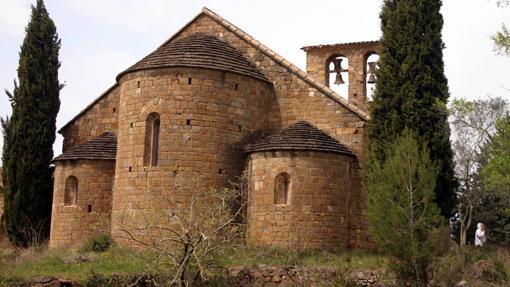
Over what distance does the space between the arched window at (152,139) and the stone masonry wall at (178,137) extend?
0.13 m

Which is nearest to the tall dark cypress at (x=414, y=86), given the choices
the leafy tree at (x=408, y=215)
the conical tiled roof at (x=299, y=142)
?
the conical tiled roof at (x=299, y=142)

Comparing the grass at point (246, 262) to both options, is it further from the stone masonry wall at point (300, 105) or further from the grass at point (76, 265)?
the stone masonry wall at point (300, 105)

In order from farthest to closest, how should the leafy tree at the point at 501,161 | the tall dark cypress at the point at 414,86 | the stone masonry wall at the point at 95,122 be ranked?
the stone masonry wall at the point at 95,122 < the tall dark cypress at the point at 414,86 < the leafy tree at the point at 501,161

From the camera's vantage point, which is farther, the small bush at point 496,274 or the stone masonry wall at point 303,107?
the stone masonry wall at point 303,107

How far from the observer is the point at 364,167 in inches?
790

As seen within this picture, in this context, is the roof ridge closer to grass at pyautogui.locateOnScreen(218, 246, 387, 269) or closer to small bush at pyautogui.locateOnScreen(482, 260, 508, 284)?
grass at pyautogui.locateOnScreen(218, 246, 387, 269)

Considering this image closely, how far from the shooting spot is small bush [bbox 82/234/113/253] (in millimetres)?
19875

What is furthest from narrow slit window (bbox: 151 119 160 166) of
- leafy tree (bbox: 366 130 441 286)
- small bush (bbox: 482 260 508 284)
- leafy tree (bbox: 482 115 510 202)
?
leafy tree (bbox: 482 115 510 202)

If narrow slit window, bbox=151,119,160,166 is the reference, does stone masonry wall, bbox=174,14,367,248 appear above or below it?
above

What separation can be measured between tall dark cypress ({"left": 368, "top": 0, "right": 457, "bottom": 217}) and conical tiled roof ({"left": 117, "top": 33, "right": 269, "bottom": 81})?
3.90 metres

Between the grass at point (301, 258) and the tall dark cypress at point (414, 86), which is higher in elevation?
the tall dark cypress at point (414, 86)

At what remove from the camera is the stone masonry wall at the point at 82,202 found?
21.5 metres

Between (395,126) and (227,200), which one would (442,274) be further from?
(227,200)

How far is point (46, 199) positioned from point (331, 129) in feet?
31.0
